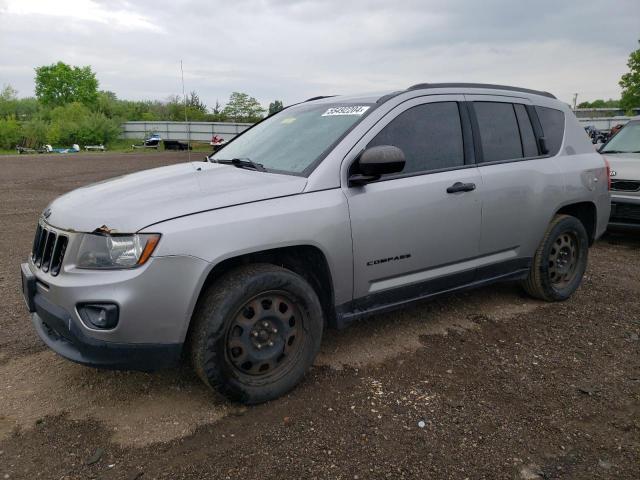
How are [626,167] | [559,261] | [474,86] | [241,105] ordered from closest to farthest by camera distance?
[474,86], [559,261], [626,167], [241,105]

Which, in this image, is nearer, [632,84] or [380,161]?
[380,161]

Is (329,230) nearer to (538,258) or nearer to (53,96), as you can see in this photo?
(538,258)

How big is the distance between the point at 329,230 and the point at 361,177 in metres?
0.40

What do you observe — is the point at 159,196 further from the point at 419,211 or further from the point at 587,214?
the point at 587,214

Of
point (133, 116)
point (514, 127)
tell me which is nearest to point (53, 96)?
point (133, 116)

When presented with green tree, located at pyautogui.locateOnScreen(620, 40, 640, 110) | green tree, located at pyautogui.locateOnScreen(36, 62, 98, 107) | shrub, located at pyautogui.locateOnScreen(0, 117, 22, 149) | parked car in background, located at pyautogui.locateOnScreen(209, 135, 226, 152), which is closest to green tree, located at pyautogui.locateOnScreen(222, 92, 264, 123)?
green tree, located at pyautogui.locateOnScreen(36, 62, 98, 107)

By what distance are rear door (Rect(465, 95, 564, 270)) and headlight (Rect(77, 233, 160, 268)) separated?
245 cm

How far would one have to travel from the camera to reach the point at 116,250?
2.61 m

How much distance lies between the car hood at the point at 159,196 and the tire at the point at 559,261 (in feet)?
8.18

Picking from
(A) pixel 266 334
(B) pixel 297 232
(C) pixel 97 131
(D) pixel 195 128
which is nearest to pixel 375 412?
(A) pixel 266 334

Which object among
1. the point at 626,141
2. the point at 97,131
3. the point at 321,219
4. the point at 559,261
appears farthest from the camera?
the point at 97,131

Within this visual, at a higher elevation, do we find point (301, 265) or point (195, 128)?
point (195, 128)

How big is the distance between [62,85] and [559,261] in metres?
90.6

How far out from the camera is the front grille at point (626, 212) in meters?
6.84
